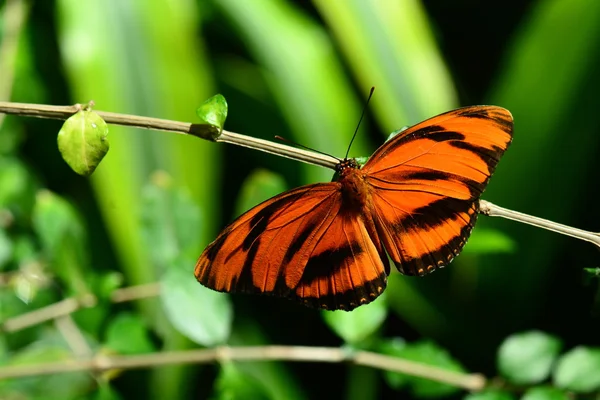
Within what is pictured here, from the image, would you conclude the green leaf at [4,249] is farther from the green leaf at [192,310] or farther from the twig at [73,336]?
the green leaf at [192,310]

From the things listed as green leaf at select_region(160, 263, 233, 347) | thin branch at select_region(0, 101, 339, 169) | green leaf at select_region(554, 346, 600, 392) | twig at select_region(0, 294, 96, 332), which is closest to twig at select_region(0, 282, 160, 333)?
twig at select_region(0, 294, 96, 332)

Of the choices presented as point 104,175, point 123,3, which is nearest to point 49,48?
point 123,3

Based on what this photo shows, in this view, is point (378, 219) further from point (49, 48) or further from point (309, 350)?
point (49, 48)

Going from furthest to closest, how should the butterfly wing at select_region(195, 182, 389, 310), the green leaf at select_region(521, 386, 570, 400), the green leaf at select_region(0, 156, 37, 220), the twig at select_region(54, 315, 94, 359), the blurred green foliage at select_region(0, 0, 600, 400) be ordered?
the blurred green foliage at select_region(0, 0, 600, 400) < the green leaf at select_region(0, 156, 37, 220) < the twig at select_region(54, 315, 94, 359) < the green leaf at select_region(521, 386, 570, 400) < the butterfly wing at select_region(195, 182, 389, 310)

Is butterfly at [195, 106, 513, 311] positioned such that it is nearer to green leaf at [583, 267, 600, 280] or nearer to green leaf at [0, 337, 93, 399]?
green leaf at [583, 267, 600, 280]

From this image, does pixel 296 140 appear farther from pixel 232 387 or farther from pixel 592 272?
pixel 592 272

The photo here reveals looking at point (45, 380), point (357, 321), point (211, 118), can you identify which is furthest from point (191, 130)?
point (45, 380)
